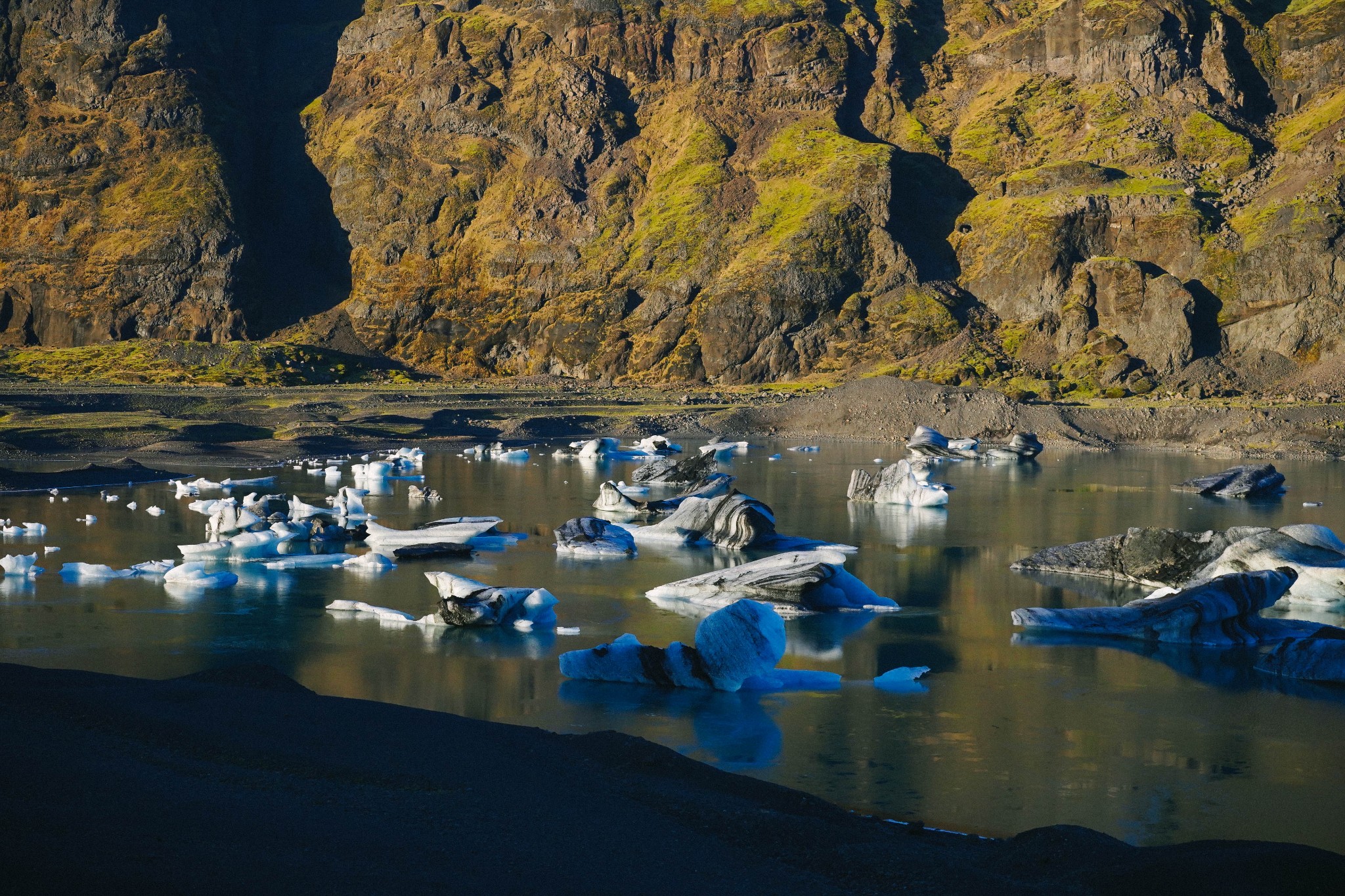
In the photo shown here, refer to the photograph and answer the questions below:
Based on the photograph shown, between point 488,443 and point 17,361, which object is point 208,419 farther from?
point 17,361

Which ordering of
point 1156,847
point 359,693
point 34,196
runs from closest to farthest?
1. point 1156,847
2. point 359,693
3. point 34,196

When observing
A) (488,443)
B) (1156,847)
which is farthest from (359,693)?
(488,443)

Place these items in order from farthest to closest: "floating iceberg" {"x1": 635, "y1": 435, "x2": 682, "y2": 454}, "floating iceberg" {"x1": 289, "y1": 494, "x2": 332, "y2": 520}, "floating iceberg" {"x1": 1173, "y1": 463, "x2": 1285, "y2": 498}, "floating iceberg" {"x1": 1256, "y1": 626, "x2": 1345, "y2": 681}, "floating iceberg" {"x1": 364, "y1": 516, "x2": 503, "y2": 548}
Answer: "floating iceberg" {"x1": 635, "y1": 435, "x2": 682, "y2": 454}
"floating iceberg" {"x1": 1173, "y1": 463, "x2": 1285, "y2": 498}
"floating iceberg" {"x1": 289, "y1": 494, "x2": 332, "y2": 520}
"floating iceberg" {"x1": 364, "y1": 516, "x2": 503, "y2": 548}
"floating iceberg" {"x1": 1256, "y1": 626, "x2": 1345, "y2": 681}

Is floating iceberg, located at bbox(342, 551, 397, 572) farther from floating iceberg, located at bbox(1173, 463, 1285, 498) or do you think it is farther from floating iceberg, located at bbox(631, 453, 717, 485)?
floating iceberg, located at bbox(1173, 463, 1285, 498)

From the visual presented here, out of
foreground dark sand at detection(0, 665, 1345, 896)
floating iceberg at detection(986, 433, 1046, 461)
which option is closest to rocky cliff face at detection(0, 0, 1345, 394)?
floating iceberg at detection(986, 433, 1046, 461)

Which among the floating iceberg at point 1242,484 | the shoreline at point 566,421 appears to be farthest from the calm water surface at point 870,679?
the shoreline at point 566,421

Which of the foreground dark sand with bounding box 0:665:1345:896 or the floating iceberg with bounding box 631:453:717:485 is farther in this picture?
the floating iceberg with bounding box 631:453:717:485

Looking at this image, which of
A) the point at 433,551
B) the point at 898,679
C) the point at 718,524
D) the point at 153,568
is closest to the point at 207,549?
the point at 153,568

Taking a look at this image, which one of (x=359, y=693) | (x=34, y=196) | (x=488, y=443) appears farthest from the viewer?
(x=34, y=196)
